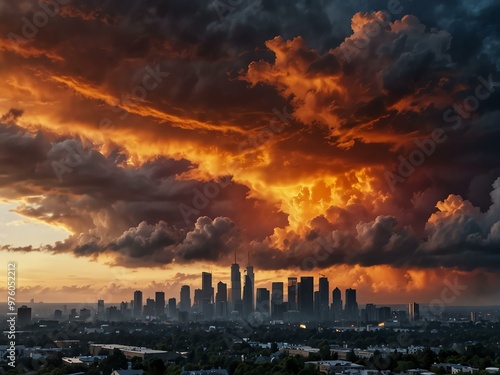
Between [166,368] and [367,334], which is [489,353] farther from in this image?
[367,334]

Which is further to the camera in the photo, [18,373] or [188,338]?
[188,338]

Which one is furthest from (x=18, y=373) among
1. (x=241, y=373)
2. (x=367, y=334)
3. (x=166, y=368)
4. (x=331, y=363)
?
(x=367, y=334)

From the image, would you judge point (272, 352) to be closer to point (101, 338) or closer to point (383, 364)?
point (383, 364)

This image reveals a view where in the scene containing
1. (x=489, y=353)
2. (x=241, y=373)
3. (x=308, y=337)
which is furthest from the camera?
(x=308, y=337)

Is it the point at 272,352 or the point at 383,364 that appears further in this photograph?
the point at 272,352

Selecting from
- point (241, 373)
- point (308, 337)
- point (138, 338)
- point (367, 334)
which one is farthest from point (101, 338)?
point (241, 373)

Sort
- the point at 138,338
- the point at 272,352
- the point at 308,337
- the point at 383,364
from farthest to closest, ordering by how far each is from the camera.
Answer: the point at 308,337, the point at 138,338, the point at 272,352, the point at 383,364

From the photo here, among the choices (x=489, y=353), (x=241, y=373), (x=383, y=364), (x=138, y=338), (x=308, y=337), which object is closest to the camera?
(x=241, y=373)

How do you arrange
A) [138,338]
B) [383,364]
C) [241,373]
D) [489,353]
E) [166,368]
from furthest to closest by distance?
[138,338], [489,353], [383,364], [166,368], [241,373]
